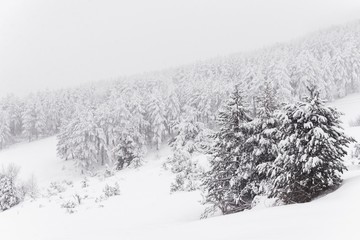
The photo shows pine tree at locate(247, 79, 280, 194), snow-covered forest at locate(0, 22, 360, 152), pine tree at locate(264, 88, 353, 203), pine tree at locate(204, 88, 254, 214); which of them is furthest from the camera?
snow-covered forest at locate(0, 22, 360, 152)

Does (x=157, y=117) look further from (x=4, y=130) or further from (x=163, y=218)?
(x=163, y=218)

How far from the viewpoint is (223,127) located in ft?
49.2

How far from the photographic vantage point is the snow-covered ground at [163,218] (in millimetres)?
6312

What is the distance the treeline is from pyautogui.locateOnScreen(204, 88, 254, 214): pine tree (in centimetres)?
3379

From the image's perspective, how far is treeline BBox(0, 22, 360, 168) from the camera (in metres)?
59.7

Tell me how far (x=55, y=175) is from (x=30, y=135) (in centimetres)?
2659

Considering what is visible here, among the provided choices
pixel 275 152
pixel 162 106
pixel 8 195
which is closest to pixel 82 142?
pixel 162 106

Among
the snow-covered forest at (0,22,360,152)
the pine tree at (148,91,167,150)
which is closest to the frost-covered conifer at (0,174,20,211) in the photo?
the snow-covered forest at (0,22,360,152)

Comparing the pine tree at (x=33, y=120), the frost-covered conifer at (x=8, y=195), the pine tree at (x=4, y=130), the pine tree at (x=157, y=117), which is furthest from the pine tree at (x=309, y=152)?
the pine tree at (x=33, y=120)

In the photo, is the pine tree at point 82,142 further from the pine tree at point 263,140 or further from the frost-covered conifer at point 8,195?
the pine tree at point 263,140

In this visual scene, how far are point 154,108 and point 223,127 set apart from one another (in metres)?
52.3

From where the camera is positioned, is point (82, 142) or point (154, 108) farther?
point (154, 108)

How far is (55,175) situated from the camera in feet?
190

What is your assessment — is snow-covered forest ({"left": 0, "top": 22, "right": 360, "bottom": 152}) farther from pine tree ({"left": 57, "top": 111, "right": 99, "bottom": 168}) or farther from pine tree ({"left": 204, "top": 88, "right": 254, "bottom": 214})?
pine tree ({"left": 204, "top": 88, "right": 254, "bottom": 214})
